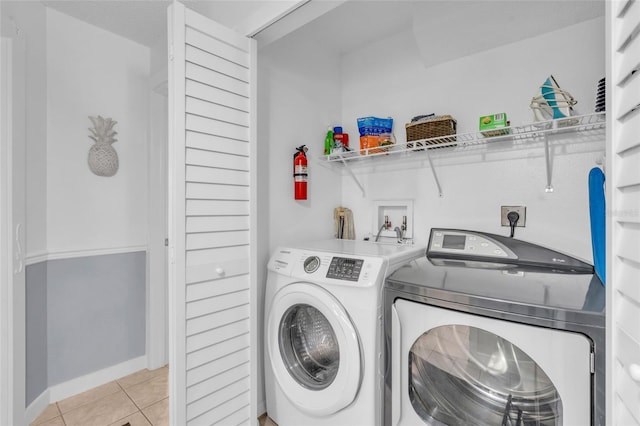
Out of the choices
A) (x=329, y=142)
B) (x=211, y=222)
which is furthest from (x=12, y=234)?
(x=329, y=142)

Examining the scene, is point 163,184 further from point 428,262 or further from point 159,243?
point 428,262

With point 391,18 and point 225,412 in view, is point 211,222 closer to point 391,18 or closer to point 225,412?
point 225,412

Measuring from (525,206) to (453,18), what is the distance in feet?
3.63

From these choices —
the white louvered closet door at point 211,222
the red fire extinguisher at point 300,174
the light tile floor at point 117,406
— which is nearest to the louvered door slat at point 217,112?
the white louvered closet door at point 211,222

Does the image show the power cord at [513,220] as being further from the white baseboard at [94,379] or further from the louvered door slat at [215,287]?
the white baseboard at [94,379]

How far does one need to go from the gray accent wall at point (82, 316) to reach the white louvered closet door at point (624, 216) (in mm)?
2567

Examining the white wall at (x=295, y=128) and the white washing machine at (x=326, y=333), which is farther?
the white wall at (x=295, y=128)

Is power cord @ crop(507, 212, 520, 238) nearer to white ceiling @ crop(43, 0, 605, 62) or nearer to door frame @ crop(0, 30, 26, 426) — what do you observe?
white ceiling @ crop(43, 0, 605, 62)

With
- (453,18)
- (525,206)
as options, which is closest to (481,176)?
(525,206)

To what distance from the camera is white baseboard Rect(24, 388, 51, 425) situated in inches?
68.4

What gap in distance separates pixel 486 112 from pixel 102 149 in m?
2.54

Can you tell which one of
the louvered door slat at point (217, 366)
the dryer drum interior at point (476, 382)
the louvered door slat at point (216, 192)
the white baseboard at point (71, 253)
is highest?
the louvered door slat at point (216, 192)

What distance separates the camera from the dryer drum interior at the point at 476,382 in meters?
1.03

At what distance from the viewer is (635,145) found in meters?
0.54
